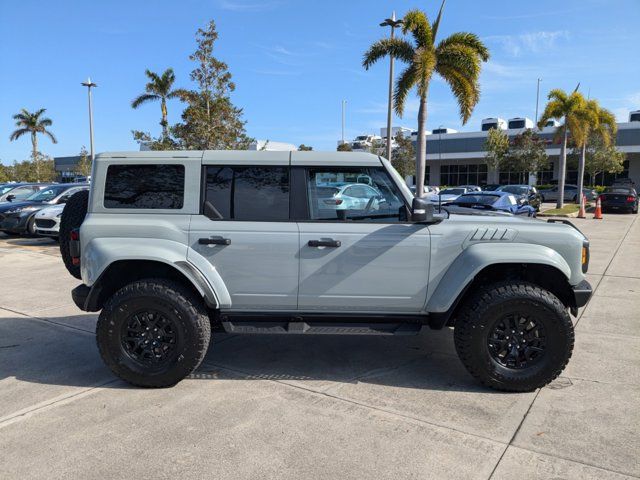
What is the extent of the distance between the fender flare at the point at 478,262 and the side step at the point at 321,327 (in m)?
0.30

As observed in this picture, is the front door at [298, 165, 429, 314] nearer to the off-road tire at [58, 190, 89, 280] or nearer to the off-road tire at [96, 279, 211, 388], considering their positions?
the off-road tire at [96, 279, 211, 388]

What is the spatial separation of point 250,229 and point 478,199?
40.9ft

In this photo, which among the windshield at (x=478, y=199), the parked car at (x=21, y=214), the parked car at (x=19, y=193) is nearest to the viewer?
the parked car at (x=21, y=214)

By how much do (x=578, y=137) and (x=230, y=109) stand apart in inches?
736

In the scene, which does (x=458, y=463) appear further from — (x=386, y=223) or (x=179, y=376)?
(x=179, y=376)

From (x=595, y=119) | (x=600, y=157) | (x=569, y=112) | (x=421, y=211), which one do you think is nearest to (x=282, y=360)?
(x=421, y=211)

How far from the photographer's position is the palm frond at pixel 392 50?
633 inches

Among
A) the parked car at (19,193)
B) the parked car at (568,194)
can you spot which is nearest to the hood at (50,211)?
the parked car at (19,193)

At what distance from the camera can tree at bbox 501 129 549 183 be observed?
150 feet

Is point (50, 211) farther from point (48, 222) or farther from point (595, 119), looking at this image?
point (595, 119)

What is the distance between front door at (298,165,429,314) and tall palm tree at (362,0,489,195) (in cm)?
1270

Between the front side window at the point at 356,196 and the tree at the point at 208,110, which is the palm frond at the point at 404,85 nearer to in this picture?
the tree at the point at 208,110

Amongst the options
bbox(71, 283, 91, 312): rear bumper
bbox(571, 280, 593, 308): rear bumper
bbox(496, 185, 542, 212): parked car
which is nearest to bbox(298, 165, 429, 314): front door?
bbox(571, 280, 593, 308): rear bumper

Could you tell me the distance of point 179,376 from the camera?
3.93 metres
